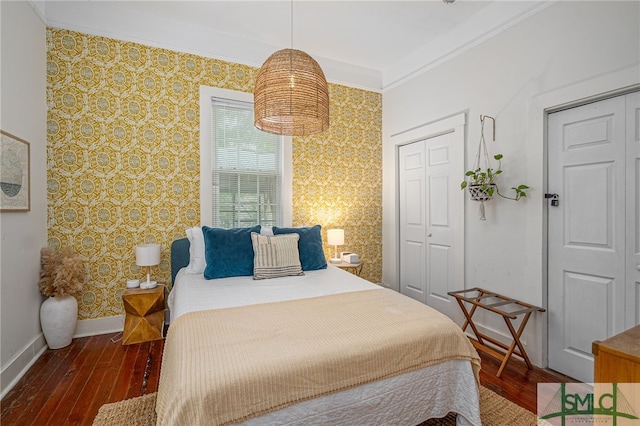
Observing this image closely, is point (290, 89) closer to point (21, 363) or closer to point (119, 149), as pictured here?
point (119, 149)

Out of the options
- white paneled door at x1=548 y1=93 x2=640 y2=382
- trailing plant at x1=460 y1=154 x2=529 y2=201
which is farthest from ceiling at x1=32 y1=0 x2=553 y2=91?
trailing plant at x1=460 y1=154 x2=529 y2=201

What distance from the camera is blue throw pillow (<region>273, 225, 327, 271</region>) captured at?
3.01m

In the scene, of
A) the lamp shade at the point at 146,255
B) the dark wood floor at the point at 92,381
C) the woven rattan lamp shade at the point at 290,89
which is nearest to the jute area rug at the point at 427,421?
the dark wood floor at the point at 92,381

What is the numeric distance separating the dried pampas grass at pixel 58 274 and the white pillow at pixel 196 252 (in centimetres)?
89

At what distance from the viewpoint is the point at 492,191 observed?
274 cm

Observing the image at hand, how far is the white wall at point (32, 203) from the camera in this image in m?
2.15

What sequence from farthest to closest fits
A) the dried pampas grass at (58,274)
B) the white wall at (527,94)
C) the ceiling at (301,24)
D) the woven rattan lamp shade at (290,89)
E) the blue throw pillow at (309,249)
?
1. the blue throw pillow at (309,249)
2. the ceiling at (301,24)
3. the dried pampas grass at (58,274)
4. the white wall at (527,94)
5. the woven rattan lamp shade at (290,89)

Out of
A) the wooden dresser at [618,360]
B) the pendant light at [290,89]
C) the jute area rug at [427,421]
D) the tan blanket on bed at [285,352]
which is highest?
the pendant light at [290,89]

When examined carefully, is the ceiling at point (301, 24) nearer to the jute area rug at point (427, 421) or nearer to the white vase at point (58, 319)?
the white vase at point (58, 319)

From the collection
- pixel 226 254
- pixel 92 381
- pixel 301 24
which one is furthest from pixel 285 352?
pixel 301 24

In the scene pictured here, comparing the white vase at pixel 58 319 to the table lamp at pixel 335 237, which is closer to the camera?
the white vase at pixel 58 319

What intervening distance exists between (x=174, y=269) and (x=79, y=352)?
97 centimetres

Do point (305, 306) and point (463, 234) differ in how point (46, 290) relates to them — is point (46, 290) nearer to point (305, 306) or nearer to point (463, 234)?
point (305, 306)

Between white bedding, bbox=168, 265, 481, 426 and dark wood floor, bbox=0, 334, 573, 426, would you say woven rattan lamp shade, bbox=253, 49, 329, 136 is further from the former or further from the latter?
dark wood floor, bbox=0, 334, 573, 426
